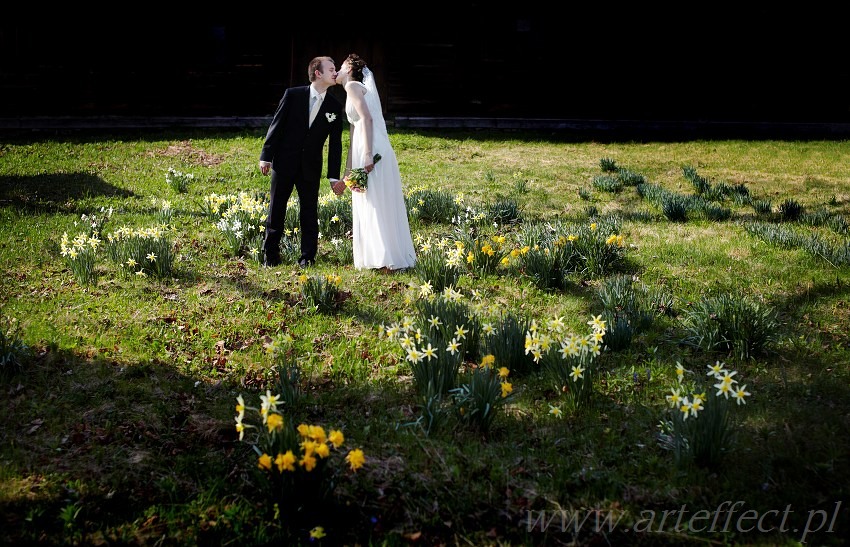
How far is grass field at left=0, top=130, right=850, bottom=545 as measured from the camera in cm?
293

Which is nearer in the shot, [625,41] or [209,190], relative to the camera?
[209,190]

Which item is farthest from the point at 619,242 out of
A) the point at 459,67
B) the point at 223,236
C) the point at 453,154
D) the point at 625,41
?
the point at 625,41

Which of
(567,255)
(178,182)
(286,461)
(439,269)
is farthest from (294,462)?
(178,182)

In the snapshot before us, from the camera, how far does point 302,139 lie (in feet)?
19.3

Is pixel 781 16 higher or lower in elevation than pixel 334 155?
higher

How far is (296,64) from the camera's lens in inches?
657

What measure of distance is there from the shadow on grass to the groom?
160 inches

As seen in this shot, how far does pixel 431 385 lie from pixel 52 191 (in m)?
8.13

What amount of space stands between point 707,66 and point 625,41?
2.38 metres

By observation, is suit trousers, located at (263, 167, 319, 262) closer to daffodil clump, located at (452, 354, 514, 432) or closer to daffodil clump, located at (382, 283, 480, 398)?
daffodil clump, located at (382, 283, 480, 398)

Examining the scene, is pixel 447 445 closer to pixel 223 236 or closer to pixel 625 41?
pixel 223 236

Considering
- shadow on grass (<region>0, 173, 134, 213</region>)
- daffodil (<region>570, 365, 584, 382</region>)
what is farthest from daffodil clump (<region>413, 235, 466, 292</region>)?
shadow on grass (<region>0, 173, 134, 213</region>)

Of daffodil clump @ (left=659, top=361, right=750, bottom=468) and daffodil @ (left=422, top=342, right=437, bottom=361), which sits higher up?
daffodil @ (left=422, top=342, right=437, bottom=361)

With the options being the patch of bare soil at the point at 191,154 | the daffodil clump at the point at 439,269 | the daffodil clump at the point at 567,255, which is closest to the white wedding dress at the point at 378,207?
the daffodil clump at the point at 439,269
